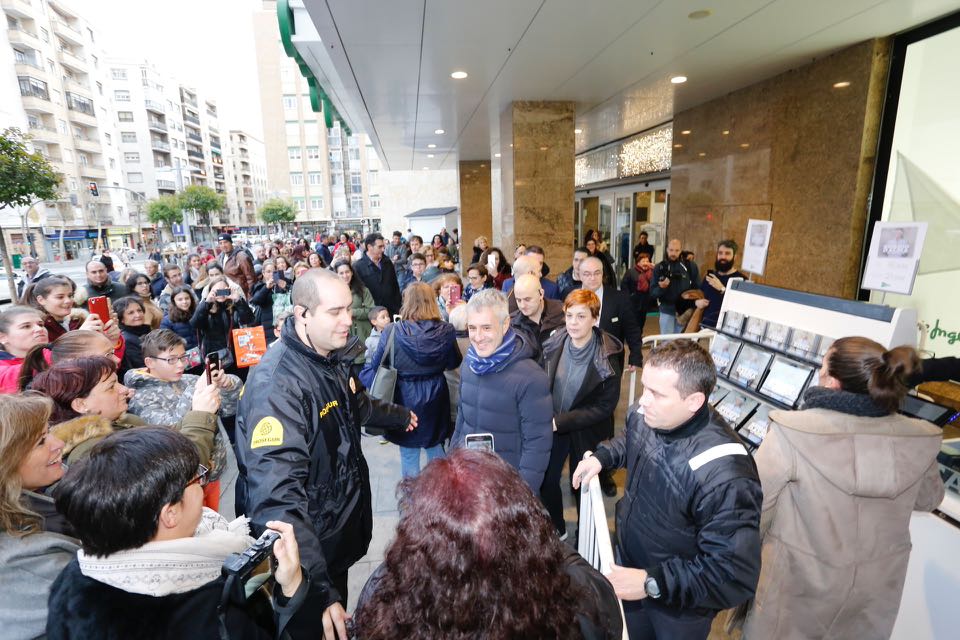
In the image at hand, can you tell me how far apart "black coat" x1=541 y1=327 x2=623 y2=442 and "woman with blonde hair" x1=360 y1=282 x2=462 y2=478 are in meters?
0.84

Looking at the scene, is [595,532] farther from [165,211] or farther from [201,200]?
[201,200]

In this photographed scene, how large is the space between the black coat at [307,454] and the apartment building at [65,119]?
140 ft

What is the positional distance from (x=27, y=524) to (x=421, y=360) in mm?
2159

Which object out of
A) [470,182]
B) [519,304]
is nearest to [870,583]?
[519,304]

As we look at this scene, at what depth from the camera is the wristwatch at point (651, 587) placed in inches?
61.9

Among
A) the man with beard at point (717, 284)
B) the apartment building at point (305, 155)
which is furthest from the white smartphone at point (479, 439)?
the apartment building at point (305, 155)

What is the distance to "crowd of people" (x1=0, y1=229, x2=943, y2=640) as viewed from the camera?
934 millimetres

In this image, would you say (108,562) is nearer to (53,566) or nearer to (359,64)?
(53,566)

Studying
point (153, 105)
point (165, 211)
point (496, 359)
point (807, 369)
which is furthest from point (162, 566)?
point (153, 105)

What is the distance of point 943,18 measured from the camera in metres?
4.18

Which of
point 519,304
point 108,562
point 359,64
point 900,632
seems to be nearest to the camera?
point 108,562

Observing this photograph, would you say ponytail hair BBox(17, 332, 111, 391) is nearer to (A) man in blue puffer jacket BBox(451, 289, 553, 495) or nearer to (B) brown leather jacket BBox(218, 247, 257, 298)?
(A) man in blue puffer jacket BBox(451, 289, 553, 495)

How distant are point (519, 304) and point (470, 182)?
43.4 feet

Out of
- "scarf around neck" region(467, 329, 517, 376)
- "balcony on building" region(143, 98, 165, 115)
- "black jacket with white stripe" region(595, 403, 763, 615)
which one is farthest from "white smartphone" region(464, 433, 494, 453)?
"balcony on building" region(143, 98, 165, 115)
